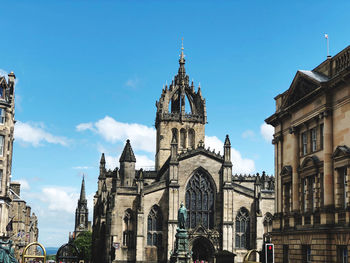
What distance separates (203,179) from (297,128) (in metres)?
34.0

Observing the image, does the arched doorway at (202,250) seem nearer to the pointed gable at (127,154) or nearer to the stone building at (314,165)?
the pointed gable at (127,154)

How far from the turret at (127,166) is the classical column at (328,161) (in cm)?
4601

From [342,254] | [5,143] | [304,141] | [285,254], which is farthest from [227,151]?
[342,254]

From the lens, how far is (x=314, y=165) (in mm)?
29234

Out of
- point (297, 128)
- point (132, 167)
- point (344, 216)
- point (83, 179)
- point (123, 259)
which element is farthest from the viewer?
point (83, 179)

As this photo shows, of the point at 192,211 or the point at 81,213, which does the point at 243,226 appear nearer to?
the point at 192,211

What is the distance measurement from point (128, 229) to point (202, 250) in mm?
9379

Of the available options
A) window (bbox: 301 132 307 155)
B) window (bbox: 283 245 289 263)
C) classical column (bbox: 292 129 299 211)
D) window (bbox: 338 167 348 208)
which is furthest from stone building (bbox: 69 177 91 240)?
window (bbox: 338 167 348 208)

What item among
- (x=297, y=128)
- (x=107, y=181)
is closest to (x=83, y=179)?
(x=107, y=181)

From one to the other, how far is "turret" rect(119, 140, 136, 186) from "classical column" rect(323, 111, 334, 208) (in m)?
46.0

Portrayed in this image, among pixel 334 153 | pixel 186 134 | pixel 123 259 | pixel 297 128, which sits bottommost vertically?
pixel 123 259

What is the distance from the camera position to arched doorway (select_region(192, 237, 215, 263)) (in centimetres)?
6341

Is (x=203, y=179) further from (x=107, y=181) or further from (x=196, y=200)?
(x=107, y=181)

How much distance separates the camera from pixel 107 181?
82.3m
